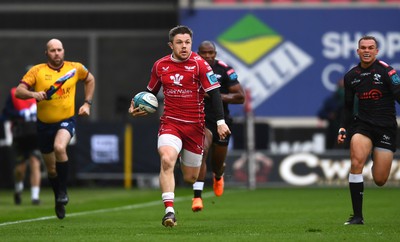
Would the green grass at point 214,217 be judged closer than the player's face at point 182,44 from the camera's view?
Yes

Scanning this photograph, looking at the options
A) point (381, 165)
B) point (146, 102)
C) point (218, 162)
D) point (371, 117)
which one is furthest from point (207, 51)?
point (381, 165)

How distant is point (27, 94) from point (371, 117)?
4.43m

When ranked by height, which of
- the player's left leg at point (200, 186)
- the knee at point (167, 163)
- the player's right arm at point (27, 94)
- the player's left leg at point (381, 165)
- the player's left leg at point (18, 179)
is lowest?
the player's left leg at point (18, 179)

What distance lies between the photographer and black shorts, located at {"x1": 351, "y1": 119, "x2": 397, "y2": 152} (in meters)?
14.5

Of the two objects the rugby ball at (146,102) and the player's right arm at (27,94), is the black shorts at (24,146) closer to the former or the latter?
the player's right arm at (27,94)

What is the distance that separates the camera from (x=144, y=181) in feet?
89.5

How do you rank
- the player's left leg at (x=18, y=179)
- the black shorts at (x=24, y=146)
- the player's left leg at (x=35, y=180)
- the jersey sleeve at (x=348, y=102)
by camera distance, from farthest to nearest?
the black shorts at (x=24, y=146) < the player's left leg at (x=18, y=179) < the player's left leg at (x=35, y=180) < the jersey sleeve at (x=348, y=102)

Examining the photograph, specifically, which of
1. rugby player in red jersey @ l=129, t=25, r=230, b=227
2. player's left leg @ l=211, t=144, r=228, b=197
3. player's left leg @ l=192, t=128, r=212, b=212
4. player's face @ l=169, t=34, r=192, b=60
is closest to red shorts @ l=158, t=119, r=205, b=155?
rugby player in red jersey @ l=129, t=25, r=230, b=227

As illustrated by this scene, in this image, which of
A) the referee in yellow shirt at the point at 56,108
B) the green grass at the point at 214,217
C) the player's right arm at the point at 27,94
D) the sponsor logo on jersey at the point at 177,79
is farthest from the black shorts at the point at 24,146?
the sponsor logo on jersey at the point at 177,79

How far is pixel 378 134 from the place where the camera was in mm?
14469

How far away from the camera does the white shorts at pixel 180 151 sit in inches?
542

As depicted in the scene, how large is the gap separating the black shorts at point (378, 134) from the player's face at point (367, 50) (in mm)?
748

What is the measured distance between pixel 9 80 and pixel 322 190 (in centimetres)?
1424

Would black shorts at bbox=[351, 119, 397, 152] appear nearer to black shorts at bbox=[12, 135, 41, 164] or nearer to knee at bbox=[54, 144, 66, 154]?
knee at bbox=[54, 144, 66, 154]
